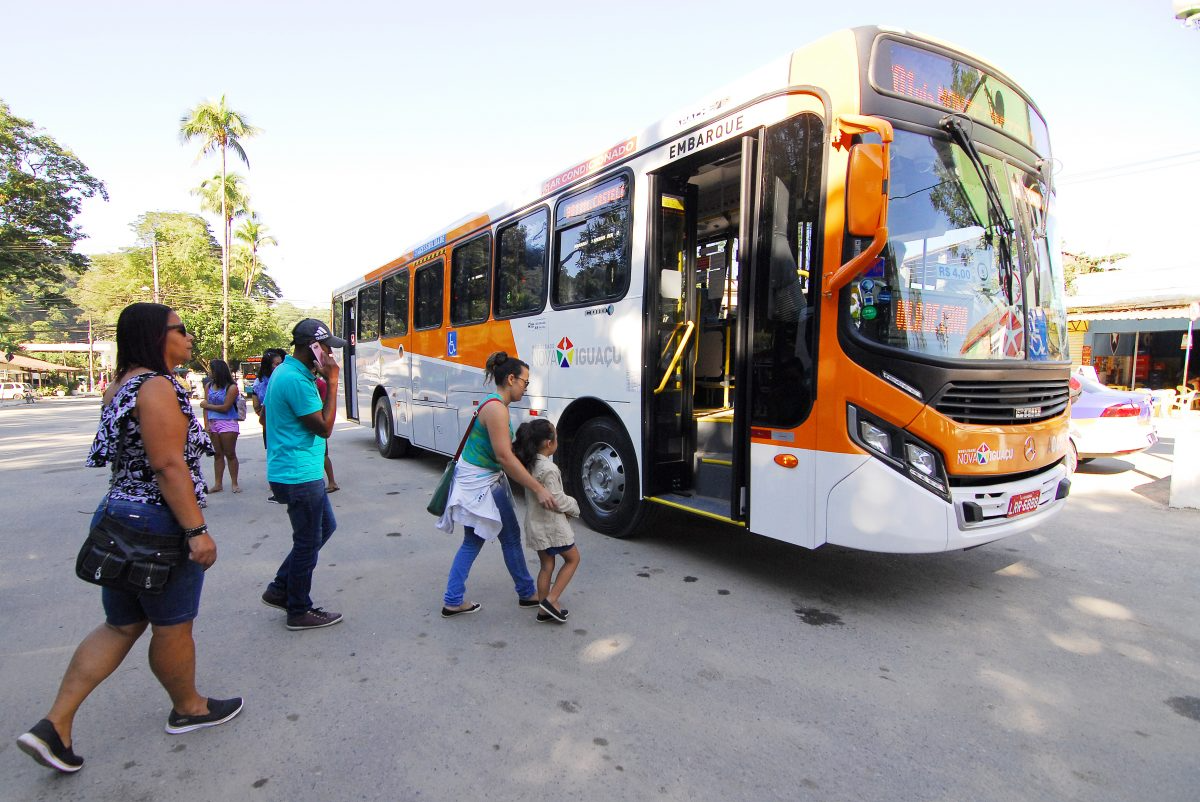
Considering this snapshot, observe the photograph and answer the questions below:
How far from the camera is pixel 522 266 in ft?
21.7

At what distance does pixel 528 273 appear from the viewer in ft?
21.3

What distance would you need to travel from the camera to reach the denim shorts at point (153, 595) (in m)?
2.38

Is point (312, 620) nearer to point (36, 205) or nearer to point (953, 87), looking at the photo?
point (953, 87)

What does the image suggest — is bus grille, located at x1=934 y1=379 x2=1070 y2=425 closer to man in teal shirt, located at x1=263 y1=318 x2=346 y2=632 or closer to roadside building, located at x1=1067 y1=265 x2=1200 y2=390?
man in teal shirt, located at x1=263 y1=318 x2=346 y2=632

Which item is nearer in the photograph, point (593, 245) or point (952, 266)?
point (952, 266)

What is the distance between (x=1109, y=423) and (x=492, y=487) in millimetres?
9069

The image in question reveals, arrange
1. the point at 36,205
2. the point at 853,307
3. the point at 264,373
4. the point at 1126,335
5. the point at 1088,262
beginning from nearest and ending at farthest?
the point at 853,307 → the point at 264,373 → the point at 1126,335 → the point at 36,205 → the point at 1088,262

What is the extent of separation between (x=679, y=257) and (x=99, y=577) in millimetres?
4135

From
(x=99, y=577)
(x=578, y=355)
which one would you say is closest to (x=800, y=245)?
(x=578, y=355)

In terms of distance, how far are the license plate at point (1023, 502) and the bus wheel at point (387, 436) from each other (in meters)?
8.37

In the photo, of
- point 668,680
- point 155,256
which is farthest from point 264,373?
point 155,256

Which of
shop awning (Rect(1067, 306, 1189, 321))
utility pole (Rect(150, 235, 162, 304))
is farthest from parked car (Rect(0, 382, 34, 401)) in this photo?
shop awning (Rect(1067, 306, 1189, 321))

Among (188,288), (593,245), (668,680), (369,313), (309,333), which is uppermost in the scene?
(188,288)

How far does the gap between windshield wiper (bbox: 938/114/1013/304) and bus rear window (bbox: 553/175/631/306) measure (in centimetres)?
237
